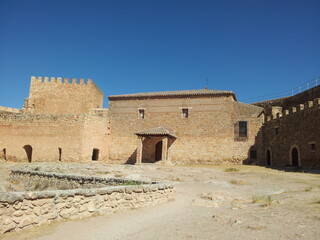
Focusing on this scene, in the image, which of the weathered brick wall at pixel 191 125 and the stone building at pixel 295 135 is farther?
the weathered brick wall at pixel 191 125

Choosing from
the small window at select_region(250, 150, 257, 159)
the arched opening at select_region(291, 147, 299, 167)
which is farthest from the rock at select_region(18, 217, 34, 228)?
the small window at select_region(250, 150, 257, 159)

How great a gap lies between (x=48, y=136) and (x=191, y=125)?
12819 millimetres

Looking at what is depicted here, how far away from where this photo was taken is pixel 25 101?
2842 cm

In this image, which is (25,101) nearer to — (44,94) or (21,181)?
(44,94)

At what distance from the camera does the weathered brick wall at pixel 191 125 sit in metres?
23.0

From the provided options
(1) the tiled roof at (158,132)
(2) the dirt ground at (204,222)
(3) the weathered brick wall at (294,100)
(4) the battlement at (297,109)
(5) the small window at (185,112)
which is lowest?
(2) the dirt ground at (204,222)

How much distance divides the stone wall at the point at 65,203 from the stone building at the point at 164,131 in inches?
570

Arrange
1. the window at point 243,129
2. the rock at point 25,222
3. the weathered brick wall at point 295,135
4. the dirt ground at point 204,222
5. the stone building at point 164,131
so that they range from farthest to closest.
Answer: the window at point 243,129, the stone building at point 164,131, the weathered brick wall at point 295,135, the rock at point 25,222, the dirt ground at point 204,222

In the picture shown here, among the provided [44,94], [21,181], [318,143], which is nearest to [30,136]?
[44,94]

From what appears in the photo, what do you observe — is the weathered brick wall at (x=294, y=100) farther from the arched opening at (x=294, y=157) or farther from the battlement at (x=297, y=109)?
the arched opening at (x=294, y=157)

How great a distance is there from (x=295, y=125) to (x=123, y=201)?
1554 cm

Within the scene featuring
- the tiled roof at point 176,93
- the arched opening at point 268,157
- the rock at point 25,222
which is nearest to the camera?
the rock at point 25,222

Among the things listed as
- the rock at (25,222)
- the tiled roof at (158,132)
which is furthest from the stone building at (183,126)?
the rock at (25,222)

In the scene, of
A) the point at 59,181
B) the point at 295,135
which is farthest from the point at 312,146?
the point at 59,181
